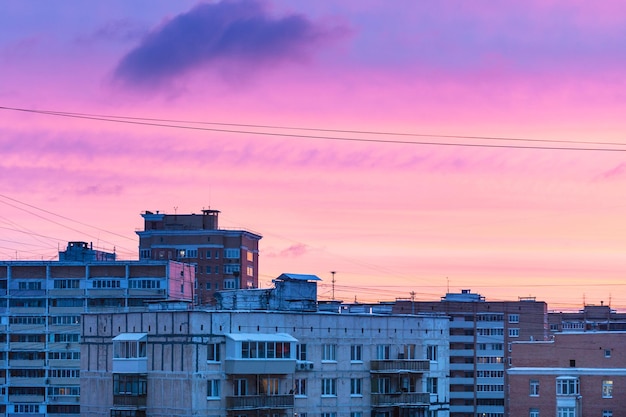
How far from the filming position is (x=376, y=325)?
10044 centimetres

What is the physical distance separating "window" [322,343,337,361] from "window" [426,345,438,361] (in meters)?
11.5

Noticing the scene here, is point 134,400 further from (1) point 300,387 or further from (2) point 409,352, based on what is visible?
(2) point 409,352

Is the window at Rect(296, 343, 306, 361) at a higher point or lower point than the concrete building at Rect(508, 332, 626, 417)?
higher

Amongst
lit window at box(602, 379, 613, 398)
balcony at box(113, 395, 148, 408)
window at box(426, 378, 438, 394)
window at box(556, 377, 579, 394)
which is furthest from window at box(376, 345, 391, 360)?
lit window at box(602, 379, 613, 398)

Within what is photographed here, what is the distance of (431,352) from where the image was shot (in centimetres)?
10531

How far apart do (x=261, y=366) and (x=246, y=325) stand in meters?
3.73

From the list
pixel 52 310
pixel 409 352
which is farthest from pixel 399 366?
pixel 52 310

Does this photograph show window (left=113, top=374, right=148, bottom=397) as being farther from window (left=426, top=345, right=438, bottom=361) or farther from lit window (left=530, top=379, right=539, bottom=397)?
lit window (left=530, top=379, right=539, bottom=397)

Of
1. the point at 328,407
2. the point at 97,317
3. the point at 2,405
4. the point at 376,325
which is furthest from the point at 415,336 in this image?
the point at 2,405

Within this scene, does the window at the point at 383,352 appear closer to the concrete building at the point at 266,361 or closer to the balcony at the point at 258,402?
the concrete building at the point at 266,361

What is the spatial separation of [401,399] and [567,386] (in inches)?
1723

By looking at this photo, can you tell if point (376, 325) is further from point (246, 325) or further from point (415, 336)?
point (246, 325)

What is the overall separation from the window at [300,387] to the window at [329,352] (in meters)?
2.94

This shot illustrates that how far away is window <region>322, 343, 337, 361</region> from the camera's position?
9628 cm
